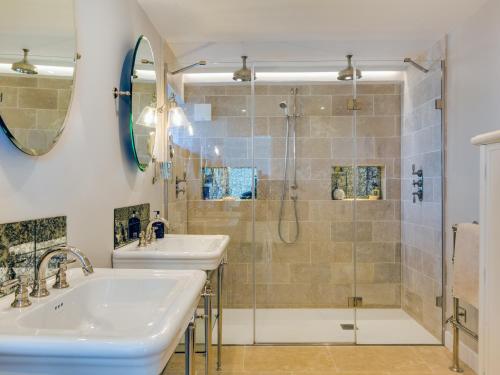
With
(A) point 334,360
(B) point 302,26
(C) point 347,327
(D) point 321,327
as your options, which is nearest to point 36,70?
(B) point 302,26

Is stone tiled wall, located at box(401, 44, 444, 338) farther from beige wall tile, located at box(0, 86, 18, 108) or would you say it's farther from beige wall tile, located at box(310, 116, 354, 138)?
beige wall tile, located at box(0, 86, 18, 108)

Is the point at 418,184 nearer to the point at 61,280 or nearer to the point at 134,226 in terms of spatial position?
the point at 134,226

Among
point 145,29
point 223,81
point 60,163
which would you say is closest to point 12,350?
point 60,163

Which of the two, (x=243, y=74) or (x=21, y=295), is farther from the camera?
(x=243, y=74)

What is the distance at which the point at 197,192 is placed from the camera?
3.55 metres

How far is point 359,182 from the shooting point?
3.73 meters

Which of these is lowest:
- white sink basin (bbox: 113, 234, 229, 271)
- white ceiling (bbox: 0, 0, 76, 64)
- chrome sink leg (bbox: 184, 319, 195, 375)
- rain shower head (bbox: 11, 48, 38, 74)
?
chrome sink leg (bbox: 184, 319, 195, 375)

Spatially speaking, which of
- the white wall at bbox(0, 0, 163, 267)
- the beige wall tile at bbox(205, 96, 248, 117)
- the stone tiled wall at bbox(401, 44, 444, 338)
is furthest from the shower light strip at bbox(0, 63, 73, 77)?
the stone tiled wall at bbox(401, 44, 444, 338)

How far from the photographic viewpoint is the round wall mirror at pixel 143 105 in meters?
2.14

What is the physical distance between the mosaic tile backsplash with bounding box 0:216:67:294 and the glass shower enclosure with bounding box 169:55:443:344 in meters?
1.99

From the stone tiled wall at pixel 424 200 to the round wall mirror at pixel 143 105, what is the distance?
2275 mm

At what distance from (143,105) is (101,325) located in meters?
1.46

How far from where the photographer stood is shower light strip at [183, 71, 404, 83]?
11.4 ft

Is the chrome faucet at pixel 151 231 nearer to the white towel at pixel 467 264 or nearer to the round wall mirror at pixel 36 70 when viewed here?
the round wall mirror at pixel 36 70
